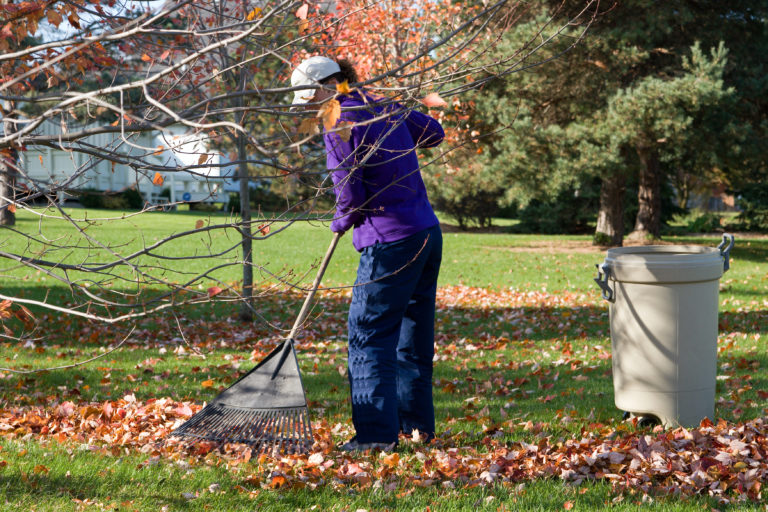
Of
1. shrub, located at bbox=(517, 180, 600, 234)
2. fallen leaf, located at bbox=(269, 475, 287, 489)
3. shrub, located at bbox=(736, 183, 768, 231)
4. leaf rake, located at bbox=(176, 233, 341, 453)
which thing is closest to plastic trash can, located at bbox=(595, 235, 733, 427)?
leaf rake, located at bbox=(176, 233, 341, 453)

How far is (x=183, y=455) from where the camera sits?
3.73m

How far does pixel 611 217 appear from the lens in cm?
1945

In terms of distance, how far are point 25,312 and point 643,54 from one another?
14.8 meters

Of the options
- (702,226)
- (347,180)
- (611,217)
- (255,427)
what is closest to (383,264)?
(347,180)

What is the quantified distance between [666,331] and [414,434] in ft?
5.26

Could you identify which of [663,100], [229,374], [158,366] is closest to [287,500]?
[229,374]

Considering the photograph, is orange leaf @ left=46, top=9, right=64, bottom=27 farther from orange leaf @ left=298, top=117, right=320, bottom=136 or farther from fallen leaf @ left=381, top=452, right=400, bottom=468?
fallen leaf @ left=381, top=452, right=400, bottom=468

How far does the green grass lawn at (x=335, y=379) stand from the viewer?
10.5ft

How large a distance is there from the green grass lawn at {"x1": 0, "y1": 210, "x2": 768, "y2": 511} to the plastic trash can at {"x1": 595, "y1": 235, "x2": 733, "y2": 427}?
0.32 meters

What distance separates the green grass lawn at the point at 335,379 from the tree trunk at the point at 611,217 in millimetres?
5859

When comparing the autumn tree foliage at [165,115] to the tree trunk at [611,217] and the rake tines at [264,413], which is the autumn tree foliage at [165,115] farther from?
the tree trunk at [611,217]

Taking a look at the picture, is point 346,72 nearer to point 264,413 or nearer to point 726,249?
point 264,413

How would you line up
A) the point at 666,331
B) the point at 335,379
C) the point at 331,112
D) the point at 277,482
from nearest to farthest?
the point at 331,112, the point at 277,482, the point at 666,331, the point at 335,379

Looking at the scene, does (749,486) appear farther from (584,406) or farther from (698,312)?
(584,406)
